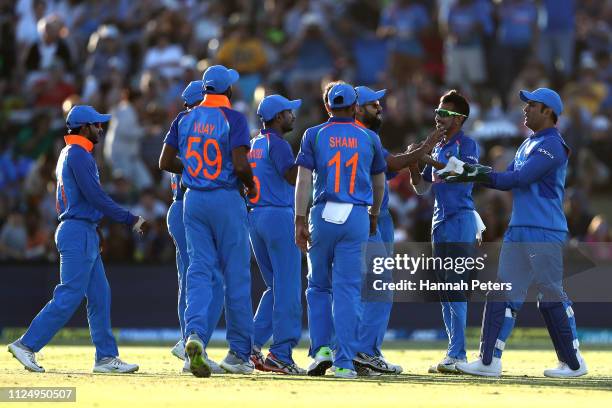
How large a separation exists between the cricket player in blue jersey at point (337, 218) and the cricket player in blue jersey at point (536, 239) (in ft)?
2.94

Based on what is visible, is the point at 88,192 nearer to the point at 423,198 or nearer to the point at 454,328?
the point at 454,328

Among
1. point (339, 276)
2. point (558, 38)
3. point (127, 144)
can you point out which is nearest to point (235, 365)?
point (339, 276)

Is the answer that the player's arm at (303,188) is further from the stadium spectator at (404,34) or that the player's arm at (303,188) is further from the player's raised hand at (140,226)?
the stadium spectator at (404,34)

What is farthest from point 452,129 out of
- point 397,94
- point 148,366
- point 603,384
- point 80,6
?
point 80,6

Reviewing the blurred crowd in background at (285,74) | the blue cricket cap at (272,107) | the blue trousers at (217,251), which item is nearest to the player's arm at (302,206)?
the blue trousers at (217,251)

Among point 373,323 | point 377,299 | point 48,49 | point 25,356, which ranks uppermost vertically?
point 48,49

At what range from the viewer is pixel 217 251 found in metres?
11.9

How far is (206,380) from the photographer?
1123cm

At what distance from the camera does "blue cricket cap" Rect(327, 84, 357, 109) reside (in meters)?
11.8

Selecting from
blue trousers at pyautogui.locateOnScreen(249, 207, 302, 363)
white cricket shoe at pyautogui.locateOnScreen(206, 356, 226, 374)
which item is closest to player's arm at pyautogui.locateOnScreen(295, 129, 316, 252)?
blue trousers at pyautogui.locateOnScreen(249, 207, 302, 363)

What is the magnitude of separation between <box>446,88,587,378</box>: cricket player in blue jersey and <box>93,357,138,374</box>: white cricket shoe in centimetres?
301

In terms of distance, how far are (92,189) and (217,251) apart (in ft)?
4.12

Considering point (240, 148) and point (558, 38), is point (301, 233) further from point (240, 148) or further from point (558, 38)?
point (558, 38)

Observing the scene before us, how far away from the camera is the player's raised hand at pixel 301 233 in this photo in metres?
11.6
